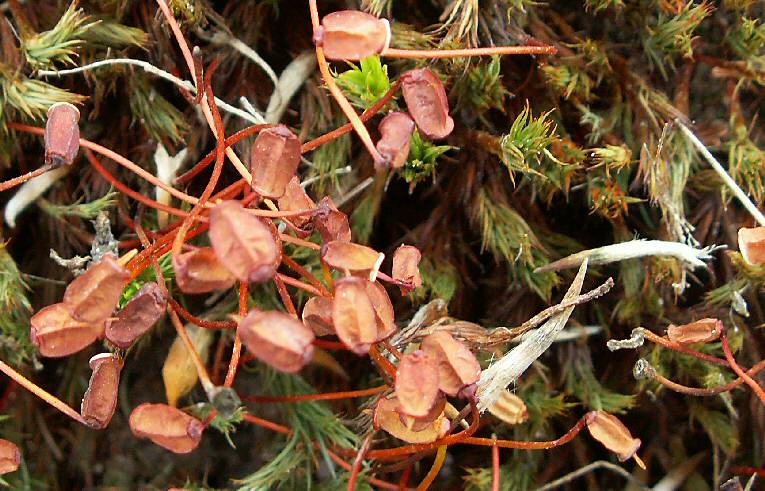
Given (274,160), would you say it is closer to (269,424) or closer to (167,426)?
(167,426)

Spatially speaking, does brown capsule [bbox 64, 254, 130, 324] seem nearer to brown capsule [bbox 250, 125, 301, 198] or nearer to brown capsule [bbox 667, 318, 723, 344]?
brown capsule [bbox 250, 125, 301, 198]

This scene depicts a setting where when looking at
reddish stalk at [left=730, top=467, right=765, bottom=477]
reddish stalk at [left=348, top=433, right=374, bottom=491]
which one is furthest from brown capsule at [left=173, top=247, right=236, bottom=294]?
reddish stalk at [left=730, top=467, right=765, bottom=477]

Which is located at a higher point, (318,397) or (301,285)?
(301,285)

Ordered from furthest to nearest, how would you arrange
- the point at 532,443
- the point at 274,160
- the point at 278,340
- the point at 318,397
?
the point at 318,397
the point at 532,443
the point at 274,160
the point at 278,340

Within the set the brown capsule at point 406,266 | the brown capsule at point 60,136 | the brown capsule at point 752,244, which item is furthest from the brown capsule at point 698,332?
the brown capsule at point 60,136

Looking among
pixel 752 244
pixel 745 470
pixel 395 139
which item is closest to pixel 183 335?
pixel 395 139

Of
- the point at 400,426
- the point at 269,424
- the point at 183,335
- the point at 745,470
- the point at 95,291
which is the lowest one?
the point at 745,470
